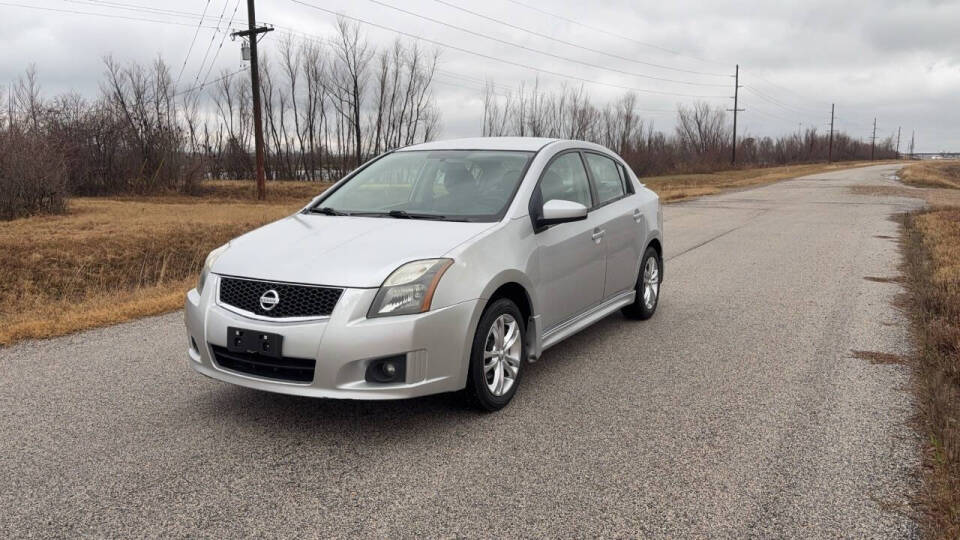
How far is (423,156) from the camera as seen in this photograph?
18.8ft

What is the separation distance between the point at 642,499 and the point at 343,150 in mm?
59788

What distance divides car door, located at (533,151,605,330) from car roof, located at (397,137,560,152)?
0.70ft

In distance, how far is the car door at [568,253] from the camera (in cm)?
500

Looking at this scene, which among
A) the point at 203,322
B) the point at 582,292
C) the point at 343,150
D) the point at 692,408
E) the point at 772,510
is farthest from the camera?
the point at 343,150

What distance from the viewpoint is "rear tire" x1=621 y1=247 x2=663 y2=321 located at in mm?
6784

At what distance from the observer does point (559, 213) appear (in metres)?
4.82

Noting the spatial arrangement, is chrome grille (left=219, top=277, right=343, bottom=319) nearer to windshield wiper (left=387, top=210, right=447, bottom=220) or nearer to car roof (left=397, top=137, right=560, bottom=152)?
windshield wiper (left=387, top=210, right=447, bottom=220)

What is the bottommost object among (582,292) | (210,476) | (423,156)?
(210,476)

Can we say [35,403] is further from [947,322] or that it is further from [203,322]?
[947,322]

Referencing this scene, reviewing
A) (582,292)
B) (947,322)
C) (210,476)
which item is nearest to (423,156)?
(582,292)

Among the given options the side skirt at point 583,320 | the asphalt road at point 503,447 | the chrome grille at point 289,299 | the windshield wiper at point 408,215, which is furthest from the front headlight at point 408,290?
the side skirt at point 583,320

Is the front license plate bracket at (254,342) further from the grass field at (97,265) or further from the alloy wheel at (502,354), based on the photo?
the grass field at (97,265)

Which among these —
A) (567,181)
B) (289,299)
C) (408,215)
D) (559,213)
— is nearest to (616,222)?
(567,181)

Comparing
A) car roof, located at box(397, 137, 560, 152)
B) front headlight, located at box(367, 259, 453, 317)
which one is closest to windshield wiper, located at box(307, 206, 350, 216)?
car roof, located at box(397, 137, 560, 152)
